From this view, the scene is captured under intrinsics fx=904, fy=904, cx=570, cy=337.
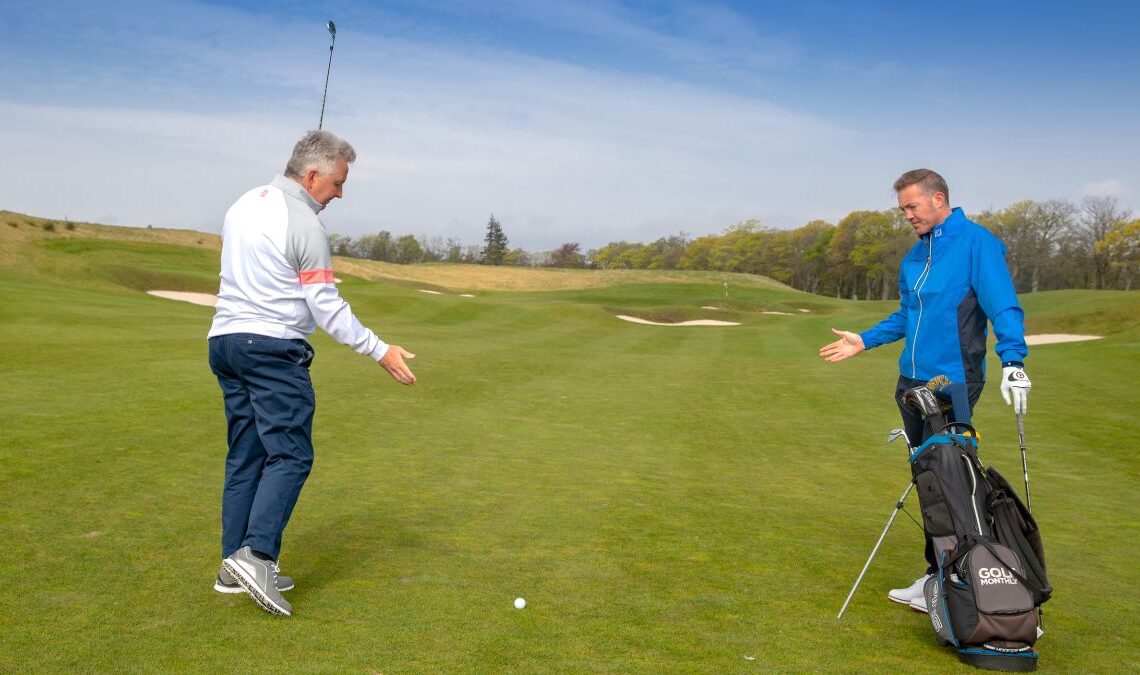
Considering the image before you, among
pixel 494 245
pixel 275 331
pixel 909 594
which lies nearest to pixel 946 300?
pixel 909 594

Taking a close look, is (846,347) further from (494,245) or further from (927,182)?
(494,245)

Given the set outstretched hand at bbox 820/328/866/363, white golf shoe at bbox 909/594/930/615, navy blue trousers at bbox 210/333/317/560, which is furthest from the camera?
outstretched hand at bbox 820/328/866/363

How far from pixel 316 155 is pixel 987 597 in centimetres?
431

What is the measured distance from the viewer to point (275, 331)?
16.4 feet

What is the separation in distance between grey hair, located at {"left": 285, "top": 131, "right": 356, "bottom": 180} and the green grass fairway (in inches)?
95.0

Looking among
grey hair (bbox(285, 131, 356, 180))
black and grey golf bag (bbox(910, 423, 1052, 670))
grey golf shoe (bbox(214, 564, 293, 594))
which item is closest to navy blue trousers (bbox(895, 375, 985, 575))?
black and grey golf bag (bbox(910, 423, 1052, 670))

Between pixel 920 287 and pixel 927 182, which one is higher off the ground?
pixel 927 182

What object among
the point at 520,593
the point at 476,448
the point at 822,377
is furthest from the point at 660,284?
the point at 520,593

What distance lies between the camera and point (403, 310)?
36000 mm

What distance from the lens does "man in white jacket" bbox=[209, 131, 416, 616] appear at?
496 cm

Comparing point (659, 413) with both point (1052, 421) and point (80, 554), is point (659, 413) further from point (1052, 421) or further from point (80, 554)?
point (80, 554)

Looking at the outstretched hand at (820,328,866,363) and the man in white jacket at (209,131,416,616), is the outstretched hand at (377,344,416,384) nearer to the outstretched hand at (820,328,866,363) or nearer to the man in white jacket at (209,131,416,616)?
the man in white jacket at (209,131,416,616)

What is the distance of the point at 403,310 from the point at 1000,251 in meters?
32.0

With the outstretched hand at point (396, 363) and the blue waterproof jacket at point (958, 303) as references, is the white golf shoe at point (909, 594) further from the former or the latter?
the outstretched hand at point (396, 363)
